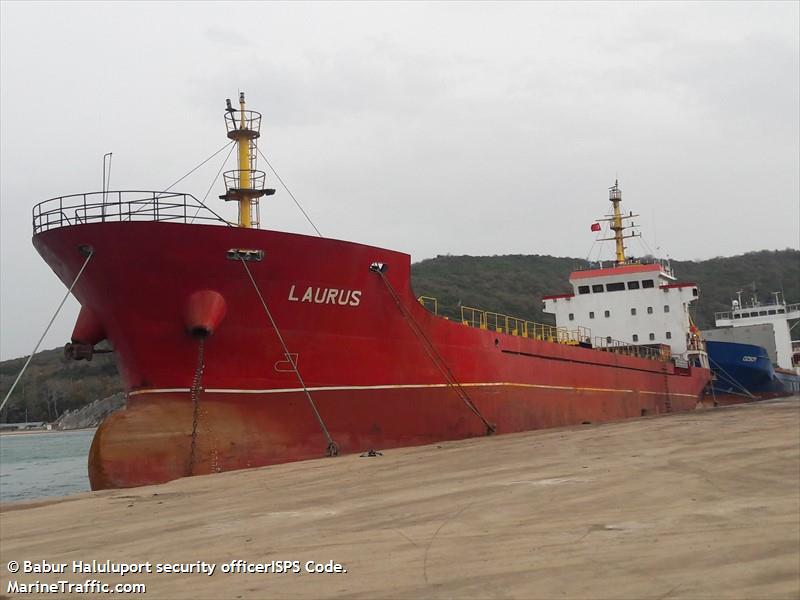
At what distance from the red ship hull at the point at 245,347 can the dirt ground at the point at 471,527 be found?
4.17 ft

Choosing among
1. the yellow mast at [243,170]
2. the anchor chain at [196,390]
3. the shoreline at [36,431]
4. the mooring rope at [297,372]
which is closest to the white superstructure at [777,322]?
the yellow mast at [243,170]

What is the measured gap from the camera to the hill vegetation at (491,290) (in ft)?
296

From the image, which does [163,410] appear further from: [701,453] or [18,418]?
[18,418]

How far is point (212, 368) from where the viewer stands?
11375 mm

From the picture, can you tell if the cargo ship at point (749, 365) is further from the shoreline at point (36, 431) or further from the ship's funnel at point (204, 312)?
the shoreline at point (36, 431)

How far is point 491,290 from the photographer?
106 m

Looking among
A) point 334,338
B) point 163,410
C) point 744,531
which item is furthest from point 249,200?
point 744,531

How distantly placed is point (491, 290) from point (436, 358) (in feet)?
302

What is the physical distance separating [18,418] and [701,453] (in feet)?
347

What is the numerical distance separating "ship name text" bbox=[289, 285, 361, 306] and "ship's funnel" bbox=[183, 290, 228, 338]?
3.96ft

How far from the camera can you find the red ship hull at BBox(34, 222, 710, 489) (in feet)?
36.2

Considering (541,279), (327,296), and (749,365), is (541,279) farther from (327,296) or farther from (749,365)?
(327,296)

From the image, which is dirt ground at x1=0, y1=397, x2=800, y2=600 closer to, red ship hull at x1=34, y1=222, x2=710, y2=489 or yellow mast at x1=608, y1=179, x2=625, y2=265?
red ship hull at x1=34, y1=222, x2=710, y2=489

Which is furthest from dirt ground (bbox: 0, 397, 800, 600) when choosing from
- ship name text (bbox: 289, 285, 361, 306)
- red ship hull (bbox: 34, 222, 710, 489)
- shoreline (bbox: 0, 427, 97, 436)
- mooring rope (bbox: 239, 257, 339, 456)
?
shoreline (bbox: 0, 427, 97, 436)
